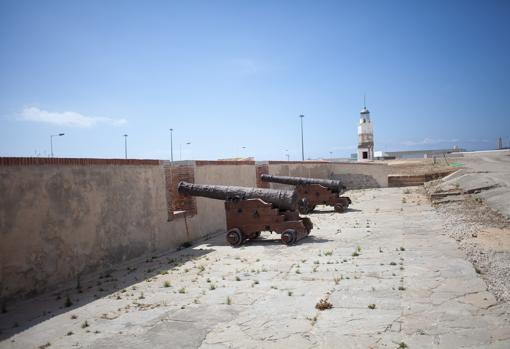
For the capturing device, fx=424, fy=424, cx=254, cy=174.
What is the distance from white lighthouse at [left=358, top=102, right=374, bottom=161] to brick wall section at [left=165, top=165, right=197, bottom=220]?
48.4m

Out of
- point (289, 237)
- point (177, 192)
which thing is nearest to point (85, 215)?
point (177, 192)

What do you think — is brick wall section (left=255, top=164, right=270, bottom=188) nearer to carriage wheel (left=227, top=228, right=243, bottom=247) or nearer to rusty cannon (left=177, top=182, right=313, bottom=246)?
rusty cannon (left=177, top=182, right=313, bottom=246)

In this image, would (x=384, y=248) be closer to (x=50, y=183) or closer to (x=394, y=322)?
(x=394, y=322)

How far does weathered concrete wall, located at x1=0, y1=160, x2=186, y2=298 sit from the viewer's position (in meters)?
5.58

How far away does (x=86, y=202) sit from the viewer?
6.95m

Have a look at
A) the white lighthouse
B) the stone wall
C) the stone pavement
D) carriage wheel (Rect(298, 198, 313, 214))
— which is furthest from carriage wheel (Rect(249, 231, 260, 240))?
the white lighthouse

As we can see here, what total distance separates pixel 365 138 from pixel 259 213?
168 feet

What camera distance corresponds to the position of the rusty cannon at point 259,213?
Result: 881 centimetres

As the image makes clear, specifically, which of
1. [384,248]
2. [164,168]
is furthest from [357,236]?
[164,168]

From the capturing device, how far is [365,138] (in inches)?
2261

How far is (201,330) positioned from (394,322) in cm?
186

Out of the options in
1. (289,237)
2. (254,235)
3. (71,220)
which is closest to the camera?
(71,220)

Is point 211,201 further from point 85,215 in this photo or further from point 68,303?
point 68,303

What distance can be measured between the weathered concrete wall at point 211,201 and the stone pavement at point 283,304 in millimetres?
2711
